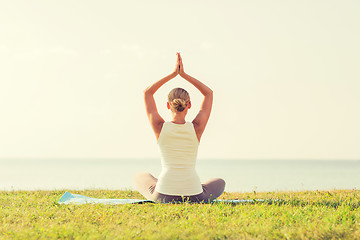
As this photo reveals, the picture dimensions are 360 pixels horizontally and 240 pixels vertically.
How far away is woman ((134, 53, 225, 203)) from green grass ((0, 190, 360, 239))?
32 centimetres

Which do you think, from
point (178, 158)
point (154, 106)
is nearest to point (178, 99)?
point (154, 106)

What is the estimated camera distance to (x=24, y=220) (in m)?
5.01

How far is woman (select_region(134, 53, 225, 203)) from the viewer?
18.4 ft

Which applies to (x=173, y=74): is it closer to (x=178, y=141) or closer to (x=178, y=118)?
(x=178, y=118)

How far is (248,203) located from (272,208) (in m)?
0.73

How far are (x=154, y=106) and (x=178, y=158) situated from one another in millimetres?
903

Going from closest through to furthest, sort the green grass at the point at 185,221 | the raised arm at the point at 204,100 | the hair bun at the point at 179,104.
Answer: the green grass at the point at 185,221, the hair bun at the point at 179,104, the raised arm at the point at 204,100

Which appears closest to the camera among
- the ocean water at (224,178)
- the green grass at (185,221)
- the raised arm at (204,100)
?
the green grass at (185,221)

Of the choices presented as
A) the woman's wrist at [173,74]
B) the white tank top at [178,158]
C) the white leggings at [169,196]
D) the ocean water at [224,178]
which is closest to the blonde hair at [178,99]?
the white tank top at [178,158]

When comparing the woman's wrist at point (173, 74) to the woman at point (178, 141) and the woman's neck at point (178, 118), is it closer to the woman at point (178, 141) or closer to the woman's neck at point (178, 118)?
the woman at point (178, 141)

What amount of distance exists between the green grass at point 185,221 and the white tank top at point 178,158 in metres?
0.33

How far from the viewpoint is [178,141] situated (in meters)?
5.65

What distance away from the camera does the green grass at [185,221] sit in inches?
161

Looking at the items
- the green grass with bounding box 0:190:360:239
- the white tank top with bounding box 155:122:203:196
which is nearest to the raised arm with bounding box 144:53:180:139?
the white tank top with bounding box 155:122:203:196
